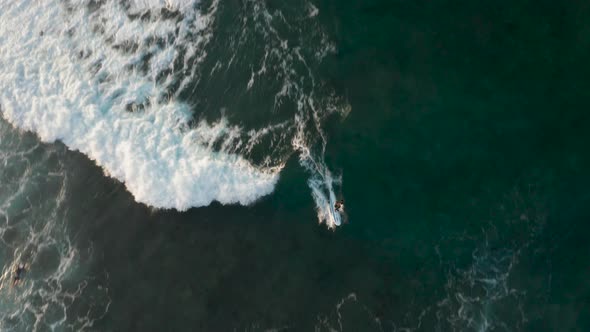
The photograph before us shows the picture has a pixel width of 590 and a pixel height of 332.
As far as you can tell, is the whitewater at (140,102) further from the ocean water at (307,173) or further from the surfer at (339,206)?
the surfer at (339,206)

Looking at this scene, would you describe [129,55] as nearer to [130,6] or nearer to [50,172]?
[130,6]

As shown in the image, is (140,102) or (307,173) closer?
(307,173)

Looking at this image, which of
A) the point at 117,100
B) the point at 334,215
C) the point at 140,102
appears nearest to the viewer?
the point at 334,215

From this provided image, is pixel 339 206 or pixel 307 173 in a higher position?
pixel 307 173

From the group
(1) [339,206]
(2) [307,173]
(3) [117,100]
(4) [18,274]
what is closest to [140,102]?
(3) [117,100]

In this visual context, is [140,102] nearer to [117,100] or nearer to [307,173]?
[117,100]

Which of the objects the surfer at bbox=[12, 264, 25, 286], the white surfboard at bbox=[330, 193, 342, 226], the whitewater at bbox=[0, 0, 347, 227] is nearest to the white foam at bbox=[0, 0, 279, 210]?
the whitewater at bbox=[0, 0, 347, 227]

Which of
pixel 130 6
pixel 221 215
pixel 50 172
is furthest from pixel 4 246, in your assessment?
pixel 130 6

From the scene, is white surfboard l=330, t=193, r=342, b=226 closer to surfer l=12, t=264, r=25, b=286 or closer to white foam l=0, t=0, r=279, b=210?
white foam l=0, t=0, r=279, b=210
